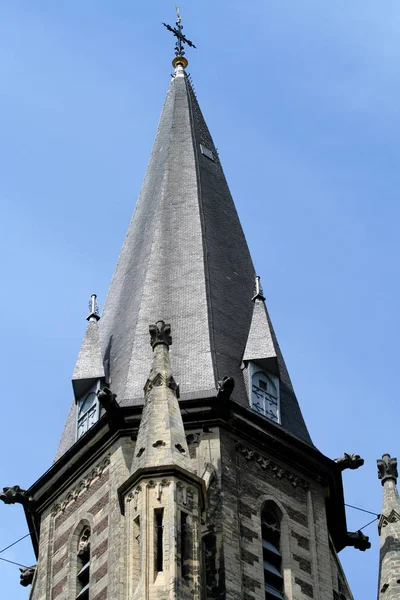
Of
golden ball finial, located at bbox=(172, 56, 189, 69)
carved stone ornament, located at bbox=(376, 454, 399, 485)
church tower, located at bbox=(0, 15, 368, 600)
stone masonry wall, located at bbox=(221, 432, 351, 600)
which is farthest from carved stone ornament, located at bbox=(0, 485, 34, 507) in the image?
golden ball finial, located at bbox=(172, 56, 189, 69)

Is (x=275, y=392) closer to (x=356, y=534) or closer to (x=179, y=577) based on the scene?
(x=356, y=534)

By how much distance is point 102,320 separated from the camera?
150 feet

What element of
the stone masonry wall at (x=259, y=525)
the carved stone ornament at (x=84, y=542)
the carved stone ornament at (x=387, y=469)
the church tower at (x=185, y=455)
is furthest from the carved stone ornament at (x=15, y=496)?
the carved stone ornament at (x=387, y=469)

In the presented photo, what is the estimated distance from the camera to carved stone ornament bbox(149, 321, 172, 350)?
131 feet

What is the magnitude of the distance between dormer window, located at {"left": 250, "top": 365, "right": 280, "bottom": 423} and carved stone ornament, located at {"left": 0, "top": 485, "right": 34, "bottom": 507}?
188 inches

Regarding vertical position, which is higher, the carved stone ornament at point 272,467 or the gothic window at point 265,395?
the gothic window at point 265,395

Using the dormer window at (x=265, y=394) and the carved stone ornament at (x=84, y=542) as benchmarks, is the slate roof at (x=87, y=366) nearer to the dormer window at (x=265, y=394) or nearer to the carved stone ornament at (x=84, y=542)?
the dormer window at (x=265, y=394)

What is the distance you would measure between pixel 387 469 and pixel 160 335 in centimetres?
530

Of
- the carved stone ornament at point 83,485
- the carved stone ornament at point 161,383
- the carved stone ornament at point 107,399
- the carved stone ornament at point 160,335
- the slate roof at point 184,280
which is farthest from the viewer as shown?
the slate roof at point 184,280

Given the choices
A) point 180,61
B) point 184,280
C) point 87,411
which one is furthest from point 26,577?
point 180,61

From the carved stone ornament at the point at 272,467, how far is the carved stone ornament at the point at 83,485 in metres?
2.56

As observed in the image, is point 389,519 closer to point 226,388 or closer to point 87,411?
point 226,388

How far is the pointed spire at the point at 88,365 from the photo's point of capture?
43.1 meters

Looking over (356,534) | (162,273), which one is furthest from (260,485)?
(162,273)
